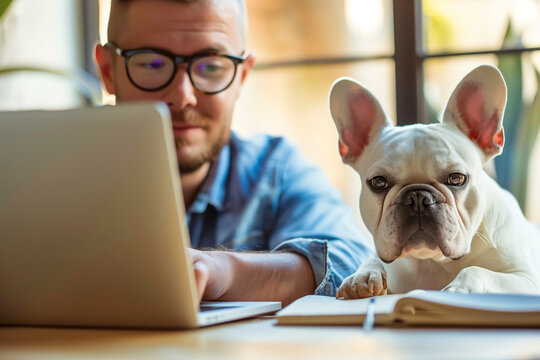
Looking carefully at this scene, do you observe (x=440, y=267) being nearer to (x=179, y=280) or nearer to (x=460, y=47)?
(x=179, y=280)

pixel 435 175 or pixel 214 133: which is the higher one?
pixel 214 133

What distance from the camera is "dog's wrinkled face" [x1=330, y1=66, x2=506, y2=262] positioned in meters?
1.04

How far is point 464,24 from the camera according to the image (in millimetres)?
2340

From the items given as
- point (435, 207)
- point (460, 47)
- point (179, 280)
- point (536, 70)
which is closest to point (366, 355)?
point (179, 280)

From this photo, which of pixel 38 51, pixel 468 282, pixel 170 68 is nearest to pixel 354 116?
pixel 468 282

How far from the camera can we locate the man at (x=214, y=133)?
165 cm

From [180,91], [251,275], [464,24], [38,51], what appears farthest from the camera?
[38,51]

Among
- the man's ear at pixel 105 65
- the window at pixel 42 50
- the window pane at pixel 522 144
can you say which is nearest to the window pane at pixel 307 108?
the window pane at pixel 522 144

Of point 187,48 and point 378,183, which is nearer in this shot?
point 378,183

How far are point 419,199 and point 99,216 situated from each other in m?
0.49

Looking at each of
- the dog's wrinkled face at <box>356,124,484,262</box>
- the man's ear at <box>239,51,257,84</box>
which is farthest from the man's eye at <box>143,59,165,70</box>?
the dog's wrinkled face at <box>356,124,484,262</box>

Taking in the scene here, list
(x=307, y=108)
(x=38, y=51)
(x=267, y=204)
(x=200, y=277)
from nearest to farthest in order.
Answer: (x=200, y=277)
(x=267, y=204)
(x=307, y=108)
(x=38, y=51)

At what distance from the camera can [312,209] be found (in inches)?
63.7

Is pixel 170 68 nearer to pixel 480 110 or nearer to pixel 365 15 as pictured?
pixel 480 110
